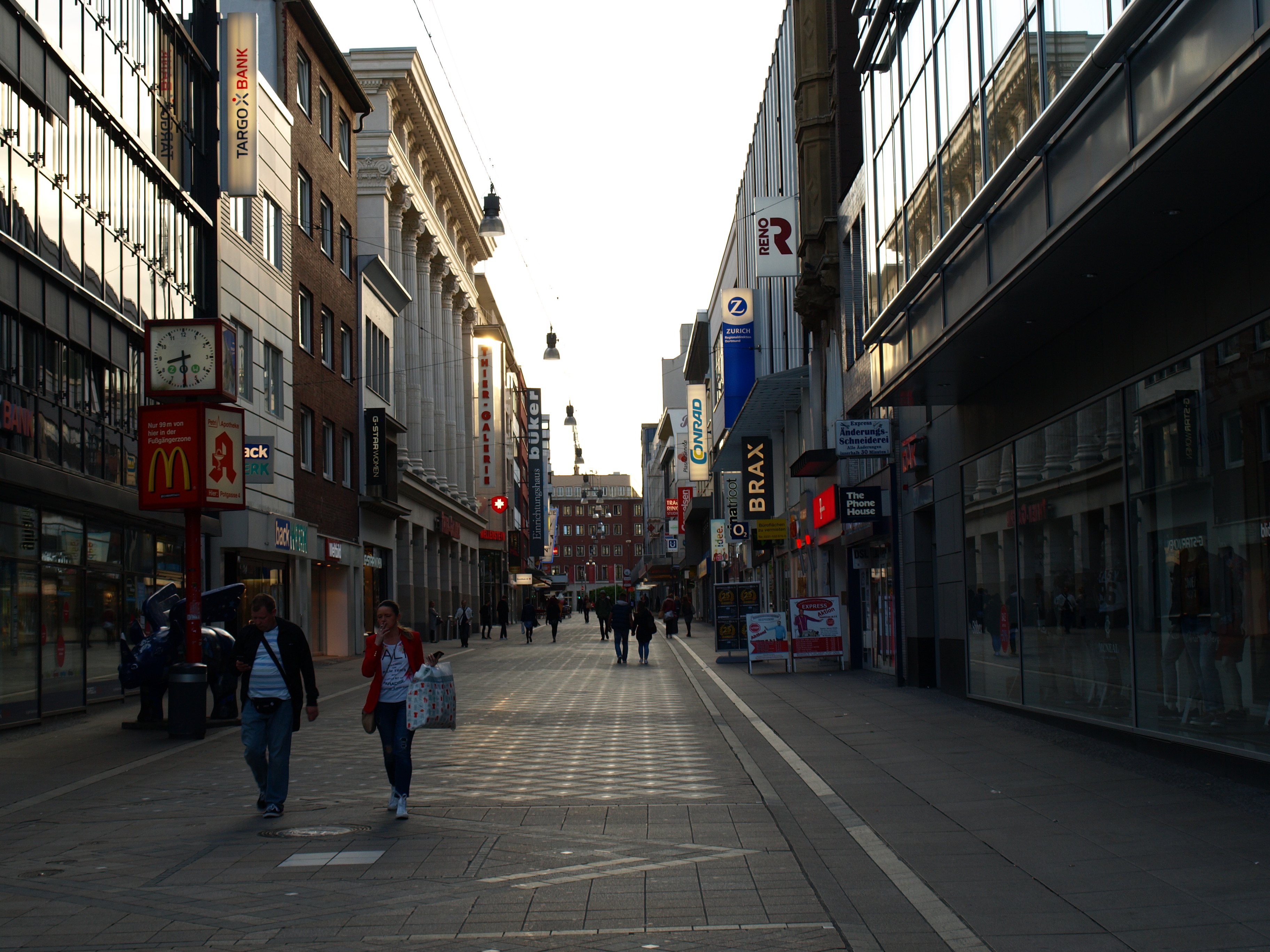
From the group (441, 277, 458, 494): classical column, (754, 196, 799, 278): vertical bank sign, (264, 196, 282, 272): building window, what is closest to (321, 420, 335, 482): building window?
(264, 196, 282, 272): building window

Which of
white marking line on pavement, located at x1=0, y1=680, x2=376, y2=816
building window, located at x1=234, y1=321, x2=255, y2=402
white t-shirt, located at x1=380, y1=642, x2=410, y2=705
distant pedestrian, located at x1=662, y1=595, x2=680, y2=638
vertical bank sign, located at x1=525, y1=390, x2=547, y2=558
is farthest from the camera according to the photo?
vertical bank sign, located at x1=525, y1=390, x2=547, y2=558

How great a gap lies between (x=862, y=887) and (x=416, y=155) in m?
49.2

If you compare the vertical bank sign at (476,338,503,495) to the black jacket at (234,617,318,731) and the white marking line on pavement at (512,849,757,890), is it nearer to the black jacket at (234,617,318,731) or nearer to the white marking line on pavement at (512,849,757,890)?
the black jacket at (234,617,318,731)

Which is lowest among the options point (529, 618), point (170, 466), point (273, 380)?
point (529, 618)

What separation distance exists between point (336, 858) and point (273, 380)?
1001 inches

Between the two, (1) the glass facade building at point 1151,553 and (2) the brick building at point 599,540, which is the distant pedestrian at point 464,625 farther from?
(2) the brick building at point 599,540

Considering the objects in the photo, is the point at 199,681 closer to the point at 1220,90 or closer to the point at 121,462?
the point at 121,462

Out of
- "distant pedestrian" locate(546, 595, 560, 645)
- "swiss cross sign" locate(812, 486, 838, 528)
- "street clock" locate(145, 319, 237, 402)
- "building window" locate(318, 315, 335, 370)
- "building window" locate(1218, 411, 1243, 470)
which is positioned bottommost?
"distant pedestrian" locate(546, 595, 560, 645)

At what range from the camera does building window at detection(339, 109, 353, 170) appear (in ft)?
132

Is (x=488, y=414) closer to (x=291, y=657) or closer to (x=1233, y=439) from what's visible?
(x=291, y=657)

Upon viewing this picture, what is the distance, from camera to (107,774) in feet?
42.1

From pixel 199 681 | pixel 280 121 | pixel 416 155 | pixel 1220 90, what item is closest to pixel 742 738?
pixel 199 681

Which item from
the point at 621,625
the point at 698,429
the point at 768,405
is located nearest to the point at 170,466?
the point at 621,625

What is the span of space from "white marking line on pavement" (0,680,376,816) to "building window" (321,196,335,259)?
75.5ft
